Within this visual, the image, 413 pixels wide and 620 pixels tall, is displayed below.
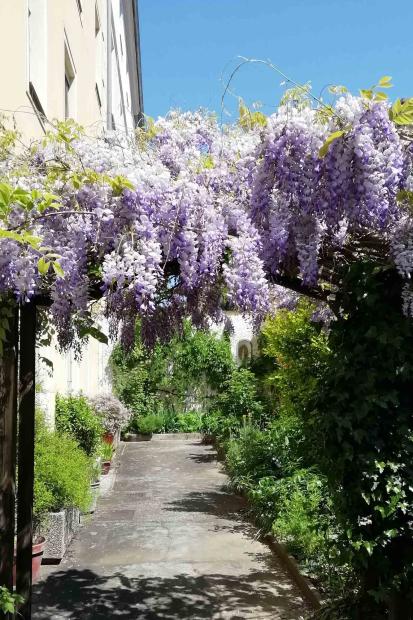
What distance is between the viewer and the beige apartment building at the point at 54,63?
6.01 meters

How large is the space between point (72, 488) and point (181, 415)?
482 inches

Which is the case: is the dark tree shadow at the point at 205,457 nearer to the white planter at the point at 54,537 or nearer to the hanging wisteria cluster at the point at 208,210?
the white planter at the point at 54,537

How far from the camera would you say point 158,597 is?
18.5 ft

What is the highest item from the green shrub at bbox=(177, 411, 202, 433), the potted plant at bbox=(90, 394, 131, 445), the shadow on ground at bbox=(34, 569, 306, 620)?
the potted plant at bbox=(90, 394, 131, 445)

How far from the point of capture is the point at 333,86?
3203 mm

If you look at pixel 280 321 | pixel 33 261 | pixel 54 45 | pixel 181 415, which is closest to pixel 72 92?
pixel 54 45

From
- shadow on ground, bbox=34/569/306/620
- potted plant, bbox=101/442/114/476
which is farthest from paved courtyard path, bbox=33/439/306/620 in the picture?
potted plant, bbox=101/442/114/476

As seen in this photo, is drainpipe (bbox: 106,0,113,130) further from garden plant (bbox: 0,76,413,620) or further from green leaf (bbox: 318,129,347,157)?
green leaf (bbox: 318,129,347,157)

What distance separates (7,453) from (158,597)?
2.51m

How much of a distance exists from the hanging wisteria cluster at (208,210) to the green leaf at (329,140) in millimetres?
22

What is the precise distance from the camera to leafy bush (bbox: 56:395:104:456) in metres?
9.49

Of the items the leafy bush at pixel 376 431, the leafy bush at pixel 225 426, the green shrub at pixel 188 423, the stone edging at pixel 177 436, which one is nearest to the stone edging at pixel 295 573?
the leafy bush at pixel 376 431

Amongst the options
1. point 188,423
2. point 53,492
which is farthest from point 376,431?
point 188,423

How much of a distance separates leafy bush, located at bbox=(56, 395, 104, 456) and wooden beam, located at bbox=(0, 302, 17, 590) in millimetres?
5675
